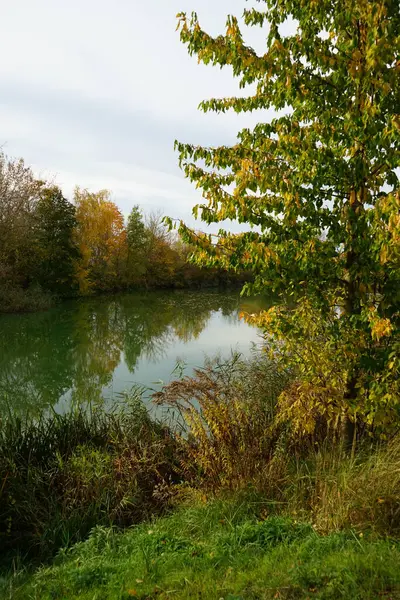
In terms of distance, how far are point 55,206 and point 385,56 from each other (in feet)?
109

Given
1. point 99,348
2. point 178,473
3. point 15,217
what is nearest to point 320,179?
point 178,473

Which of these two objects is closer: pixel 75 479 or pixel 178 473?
pixel 75 479

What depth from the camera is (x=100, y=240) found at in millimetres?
41844

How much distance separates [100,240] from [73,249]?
7752mm

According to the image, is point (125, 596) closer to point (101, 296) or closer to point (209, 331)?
point (209, 331)

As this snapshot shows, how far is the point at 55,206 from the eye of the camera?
3350cm

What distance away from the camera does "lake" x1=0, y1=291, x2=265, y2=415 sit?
11.4m

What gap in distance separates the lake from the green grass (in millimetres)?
3449

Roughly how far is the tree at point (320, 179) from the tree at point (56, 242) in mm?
28984

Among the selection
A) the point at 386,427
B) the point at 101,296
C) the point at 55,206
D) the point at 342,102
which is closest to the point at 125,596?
the point at 386,427

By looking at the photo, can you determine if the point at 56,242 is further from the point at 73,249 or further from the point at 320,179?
the point at 320,179

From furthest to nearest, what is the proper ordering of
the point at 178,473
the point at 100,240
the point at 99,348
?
the point at 100,240 < the point at 99,348 < the point at 178,473

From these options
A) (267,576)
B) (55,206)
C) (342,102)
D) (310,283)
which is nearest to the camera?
(267,576)

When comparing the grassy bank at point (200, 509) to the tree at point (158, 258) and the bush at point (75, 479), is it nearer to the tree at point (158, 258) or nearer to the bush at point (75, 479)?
the bush at point (75, 479)
